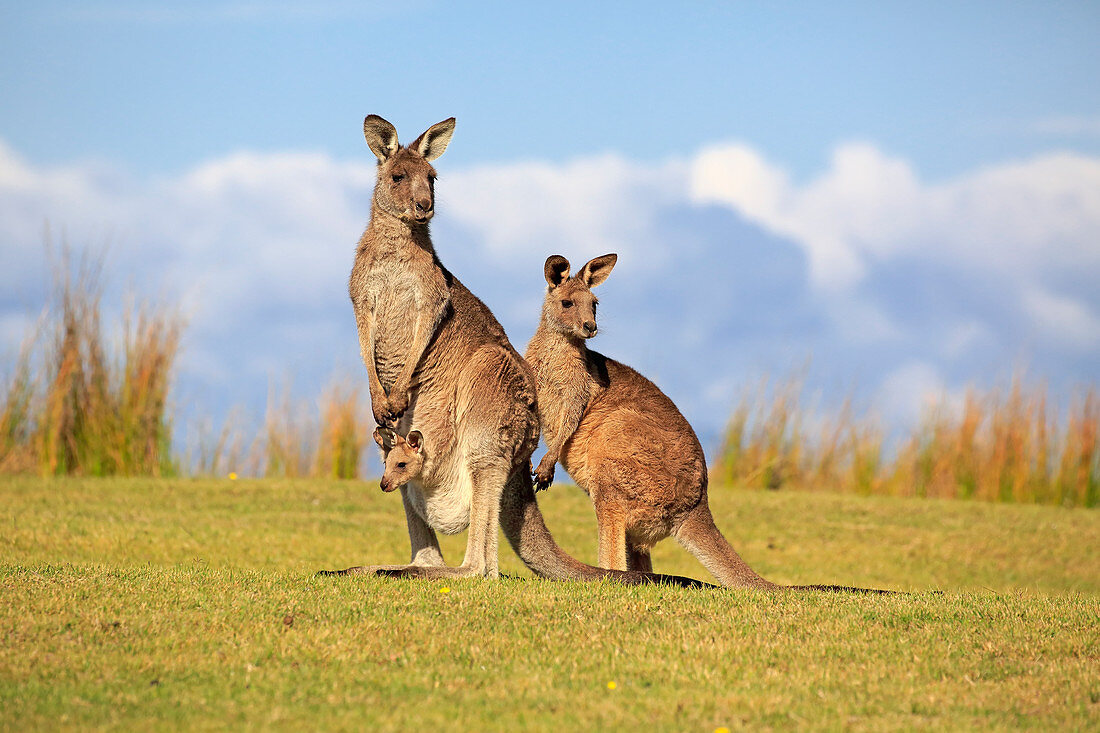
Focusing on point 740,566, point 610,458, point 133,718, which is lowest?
point 133,718

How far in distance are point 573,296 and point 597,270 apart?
14.2 inches

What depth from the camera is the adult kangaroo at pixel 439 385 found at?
6.38 m

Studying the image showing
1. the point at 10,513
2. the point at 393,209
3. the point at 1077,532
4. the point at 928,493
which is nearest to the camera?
the point at 393,209

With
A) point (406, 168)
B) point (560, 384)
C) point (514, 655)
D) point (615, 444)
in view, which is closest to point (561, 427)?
point (560, 384)

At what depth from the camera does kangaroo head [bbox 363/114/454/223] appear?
663 centimetres

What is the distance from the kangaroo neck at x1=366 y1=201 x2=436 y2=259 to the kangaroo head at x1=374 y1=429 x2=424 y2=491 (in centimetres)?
118

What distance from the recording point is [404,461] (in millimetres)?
6312

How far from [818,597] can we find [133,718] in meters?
3.75

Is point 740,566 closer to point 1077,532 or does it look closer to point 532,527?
point 532,527

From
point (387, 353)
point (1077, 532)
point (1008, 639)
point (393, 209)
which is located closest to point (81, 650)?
point (387, 353)

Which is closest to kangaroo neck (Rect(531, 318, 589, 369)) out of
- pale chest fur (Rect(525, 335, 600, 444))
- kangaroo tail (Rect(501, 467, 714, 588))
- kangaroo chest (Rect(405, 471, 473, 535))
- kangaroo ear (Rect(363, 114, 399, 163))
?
pale chest fur (Rect(525, 335, 600, 444))

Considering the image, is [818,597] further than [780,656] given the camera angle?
Yes

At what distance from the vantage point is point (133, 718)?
411 centimetres

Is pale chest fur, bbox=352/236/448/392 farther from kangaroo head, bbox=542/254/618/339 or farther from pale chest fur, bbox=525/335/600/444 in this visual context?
kangaroo head, bbox=542/254/618/339
